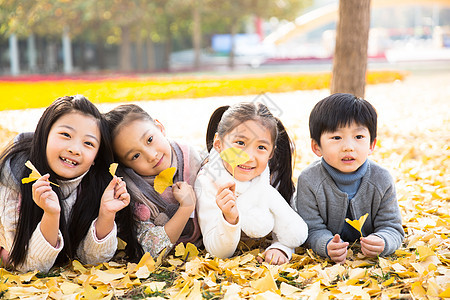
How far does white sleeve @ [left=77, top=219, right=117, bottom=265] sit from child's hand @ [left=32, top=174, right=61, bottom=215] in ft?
0.81

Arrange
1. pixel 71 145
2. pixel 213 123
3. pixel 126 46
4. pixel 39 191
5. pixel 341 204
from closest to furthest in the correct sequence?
1. pixel 39 191
2. pixel 71 145
3. pixel 341 204
4. pixel 213 123
5. pixel 126 46

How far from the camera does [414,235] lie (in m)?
2.84

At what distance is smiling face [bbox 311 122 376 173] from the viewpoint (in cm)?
259

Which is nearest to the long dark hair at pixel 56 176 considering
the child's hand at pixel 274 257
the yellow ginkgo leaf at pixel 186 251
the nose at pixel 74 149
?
the nose at pixel 74 149

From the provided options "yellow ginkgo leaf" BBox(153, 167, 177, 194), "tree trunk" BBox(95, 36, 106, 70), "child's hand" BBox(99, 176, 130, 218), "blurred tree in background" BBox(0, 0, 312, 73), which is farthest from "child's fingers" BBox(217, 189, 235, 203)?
"tree trunk" BBox(95, 36, 106, 70)

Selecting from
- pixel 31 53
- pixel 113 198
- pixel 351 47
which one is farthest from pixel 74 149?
pixel 31 53

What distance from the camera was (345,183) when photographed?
2682 millimetres

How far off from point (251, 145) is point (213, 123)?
→ 44 centimetres

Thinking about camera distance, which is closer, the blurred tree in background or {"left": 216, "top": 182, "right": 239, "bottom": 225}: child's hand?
{"left": 216, "top": 182, "right": 239, "bottom": 225}: child's hand

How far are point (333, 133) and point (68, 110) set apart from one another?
4.41 ft

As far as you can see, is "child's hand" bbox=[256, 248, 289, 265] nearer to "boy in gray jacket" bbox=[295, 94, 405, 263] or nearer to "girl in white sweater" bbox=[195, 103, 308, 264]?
"girl in white sweater" bbox=[195, 103, 308, 264]

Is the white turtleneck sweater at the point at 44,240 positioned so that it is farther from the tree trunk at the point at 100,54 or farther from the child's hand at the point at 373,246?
the tree trunk at the point at 100,54

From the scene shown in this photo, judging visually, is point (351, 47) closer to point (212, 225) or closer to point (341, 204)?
point (341, 204)

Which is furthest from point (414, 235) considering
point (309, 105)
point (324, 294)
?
point (309, 105)
